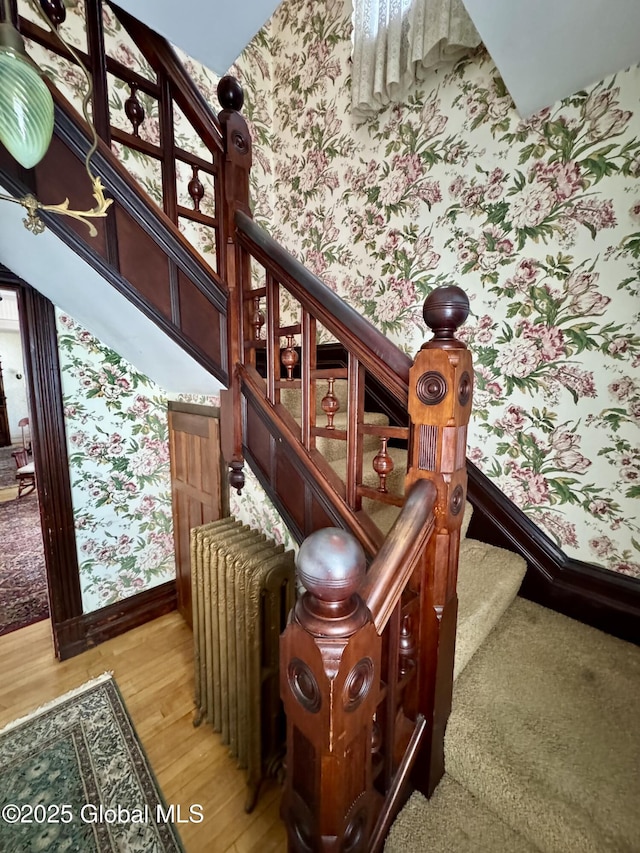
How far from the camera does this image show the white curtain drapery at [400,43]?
117 centimetres

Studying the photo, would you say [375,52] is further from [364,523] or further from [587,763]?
[587,763]

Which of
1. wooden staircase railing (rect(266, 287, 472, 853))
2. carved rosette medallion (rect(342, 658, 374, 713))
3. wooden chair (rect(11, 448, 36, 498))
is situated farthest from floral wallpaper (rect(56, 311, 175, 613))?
wooden chair (rect(11, 448, 36, 498))

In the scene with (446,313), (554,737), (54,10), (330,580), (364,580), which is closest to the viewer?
(330,580)

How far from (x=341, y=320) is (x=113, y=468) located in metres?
1.63

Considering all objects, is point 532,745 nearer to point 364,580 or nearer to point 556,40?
point 364,580

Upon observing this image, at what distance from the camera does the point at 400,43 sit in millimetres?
1322

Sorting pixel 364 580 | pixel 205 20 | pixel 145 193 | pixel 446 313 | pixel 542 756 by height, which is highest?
pixel 205 20

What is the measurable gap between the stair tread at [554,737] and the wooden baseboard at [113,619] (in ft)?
5.86

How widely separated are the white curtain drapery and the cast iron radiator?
6.23 feet

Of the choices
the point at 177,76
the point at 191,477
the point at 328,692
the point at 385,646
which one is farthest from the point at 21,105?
the point at 191,477

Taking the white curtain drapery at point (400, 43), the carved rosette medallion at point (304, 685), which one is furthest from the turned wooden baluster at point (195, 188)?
the carved rosette medallion at point (304, 685)

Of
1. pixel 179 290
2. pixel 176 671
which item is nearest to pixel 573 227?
pixel 179 290

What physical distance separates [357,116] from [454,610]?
2031 mm

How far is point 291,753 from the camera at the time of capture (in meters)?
0.52
